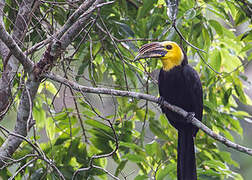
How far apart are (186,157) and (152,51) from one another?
877mm

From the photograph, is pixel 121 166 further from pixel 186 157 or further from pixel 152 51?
pixel 152 51

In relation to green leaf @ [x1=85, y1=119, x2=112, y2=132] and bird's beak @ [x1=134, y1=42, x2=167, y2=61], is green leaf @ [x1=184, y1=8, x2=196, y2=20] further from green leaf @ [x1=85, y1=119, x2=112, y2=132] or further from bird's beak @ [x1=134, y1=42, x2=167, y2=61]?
green leaf @ [x1=85, y1=119, x2=112, y2=132]

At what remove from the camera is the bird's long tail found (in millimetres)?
2842

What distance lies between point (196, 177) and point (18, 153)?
50.7 inches

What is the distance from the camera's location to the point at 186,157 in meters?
3.04

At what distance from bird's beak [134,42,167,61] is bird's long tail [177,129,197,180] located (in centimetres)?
72

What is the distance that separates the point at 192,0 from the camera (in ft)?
9.78

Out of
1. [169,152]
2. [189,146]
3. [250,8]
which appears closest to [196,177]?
[189,146]

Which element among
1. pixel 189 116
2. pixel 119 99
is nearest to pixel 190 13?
pixel 189 116

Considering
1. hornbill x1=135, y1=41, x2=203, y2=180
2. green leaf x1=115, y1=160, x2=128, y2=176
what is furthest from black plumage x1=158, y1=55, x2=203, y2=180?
green leaf x1=115, y1=160, x2=128, y2=176

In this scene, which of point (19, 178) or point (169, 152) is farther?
point (169, 152)

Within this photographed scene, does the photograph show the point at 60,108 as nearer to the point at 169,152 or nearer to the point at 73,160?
the point at 73,160

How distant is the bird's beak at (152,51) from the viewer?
267 cm

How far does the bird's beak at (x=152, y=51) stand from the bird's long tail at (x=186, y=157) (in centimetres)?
72
